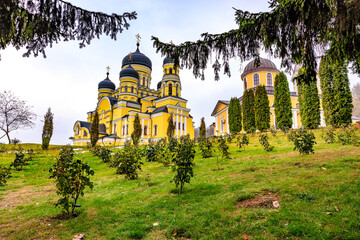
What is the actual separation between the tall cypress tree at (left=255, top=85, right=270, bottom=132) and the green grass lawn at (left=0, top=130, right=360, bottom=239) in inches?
567

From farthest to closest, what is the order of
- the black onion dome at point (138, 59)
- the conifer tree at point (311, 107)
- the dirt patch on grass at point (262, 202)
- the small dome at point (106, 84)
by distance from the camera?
the small dome at point (106, 84) < the black onion dome at point (138, 59) < the conifer tree at point (311, 107) < the dirt patch on grass at point (262, 202)

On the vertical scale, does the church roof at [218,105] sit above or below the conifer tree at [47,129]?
above

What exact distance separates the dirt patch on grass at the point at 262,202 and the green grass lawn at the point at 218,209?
2 centimetres

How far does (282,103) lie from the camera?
61.9 ft

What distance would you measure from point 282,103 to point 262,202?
1768 centimetres

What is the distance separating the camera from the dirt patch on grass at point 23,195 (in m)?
4.71

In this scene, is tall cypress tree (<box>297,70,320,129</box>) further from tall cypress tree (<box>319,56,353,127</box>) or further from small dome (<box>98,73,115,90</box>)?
small dome (<box>98,73,115,90</box>)

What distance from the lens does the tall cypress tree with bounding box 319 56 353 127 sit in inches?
580

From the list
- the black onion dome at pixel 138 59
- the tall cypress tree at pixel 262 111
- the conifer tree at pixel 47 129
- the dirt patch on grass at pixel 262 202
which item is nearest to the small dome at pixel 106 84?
the black onion dome at pixel 138 59

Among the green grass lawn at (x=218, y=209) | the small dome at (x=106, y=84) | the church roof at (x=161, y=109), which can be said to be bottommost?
the green grass lawn at (x=218, y=209)

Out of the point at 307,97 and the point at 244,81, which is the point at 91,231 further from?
the point at 244,81

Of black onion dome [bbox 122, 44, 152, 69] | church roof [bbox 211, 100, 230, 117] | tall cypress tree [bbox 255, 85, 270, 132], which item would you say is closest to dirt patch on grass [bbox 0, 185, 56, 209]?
tall cypress tree [bbox 255, 85, 270, 132]

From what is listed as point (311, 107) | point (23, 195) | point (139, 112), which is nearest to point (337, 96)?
point (311, 107)

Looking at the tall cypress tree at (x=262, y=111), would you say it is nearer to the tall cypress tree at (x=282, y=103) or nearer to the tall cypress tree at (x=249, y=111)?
the tall cypress tree at (x=282, y=103)
